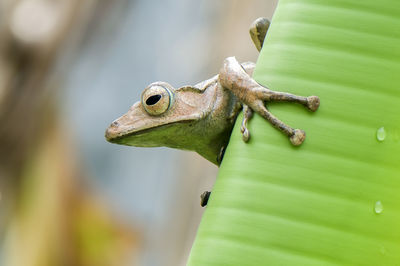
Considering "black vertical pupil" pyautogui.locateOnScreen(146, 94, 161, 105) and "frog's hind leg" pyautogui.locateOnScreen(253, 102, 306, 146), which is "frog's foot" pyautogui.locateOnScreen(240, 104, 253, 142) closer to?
"frog's hind leg" pyautogui.locateOnScreen(253, 102, 306, 146)

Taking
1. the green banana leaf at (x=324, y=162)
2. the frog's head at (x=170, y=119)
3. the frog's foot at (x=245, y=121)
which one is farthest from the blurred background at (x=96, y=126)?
the green banana leaf at (x=324, y=162)

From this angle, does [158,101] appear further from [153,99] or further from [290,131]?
[290,131]

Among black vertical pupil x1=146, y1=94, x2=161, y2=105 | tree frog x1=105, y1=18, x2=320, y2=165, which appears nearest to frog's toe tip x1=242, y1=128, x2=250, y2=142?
tree frog x1=105, y1=18, x2=320, y2=165

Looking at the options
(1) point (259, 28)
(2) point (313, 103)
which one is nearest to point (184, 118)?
(1) point (259, 28)

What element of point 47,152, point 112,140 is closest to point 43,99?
point 47,152

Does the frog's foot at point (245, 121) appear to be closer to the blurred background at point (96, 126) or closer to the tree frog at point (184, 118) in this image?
the tree frog at point (184, 118)

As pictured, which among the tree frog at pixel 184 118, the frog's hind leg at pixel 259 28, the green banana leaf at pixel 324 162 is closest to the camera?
the green banana leaf at pixel 324 162
